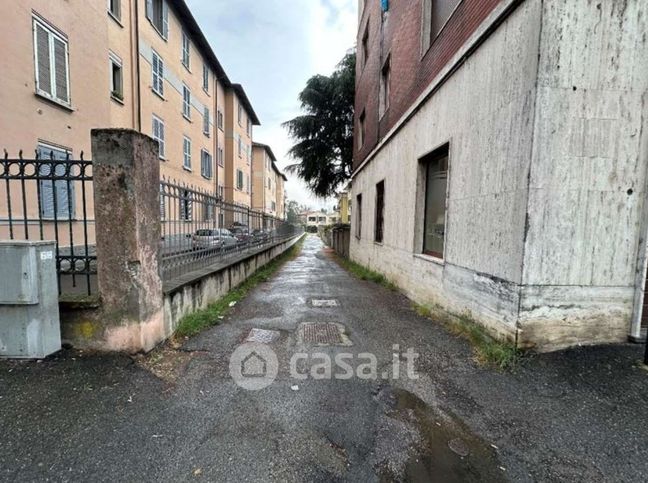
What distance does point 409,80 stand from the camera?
7246mm

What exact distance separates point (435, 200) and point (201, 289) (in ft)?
14.8

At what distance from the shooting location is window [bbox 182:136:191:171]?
699 inches

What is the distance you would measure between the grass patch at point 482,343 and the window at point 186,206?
4.28m

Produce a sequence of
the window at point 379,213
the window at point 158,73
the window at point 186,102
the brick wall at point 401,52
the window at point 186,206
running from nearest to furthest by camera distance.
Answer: the window at point 186,206
the brick wall at point 401,52
the window at point 379,213
the window at point 158,73
the window at point 186,102

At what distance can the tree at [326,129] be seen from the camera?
76.5ft

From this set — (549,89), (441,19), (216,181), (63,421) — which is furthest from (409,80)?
(216,181)

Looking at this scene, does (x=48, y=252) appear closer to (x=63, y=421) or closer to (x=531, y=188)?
(x=63, y=421)

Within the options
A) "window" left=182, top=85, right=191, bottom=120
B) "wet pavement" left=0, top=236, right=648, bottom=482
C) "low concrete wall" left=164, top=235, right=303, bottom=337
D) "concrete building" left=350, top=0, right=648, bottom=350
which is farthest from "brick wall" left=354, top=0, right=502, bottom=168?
"window" left=182, top=85, right=191, bottom=120

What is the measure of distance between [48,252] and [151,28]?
14905 millimetres

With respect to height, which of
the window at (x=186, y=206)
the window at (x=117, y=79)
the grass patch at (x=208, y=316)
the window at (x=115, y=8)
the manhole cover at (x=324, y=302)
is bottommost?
the manhole cover at (x=324, y=302)

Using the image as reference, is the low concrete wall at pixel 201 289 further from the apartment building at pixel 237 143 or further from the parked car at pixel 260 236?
the apartment building at pixel 237 143

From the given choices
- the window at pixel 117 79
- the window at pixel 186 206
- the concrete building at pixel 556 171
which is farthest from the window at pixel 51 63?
the concrete building at pixel 556 171

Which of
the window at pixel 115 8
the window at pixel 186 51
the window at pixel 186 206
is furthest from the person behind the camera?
the window at pixel 186 51

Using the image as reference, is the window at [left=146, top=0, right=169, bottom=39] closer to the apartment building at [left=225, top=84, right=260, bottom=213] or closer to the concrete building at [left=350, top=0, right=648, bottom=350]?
the apartment building at [left=225, top=84, right=260, bottom=213]
